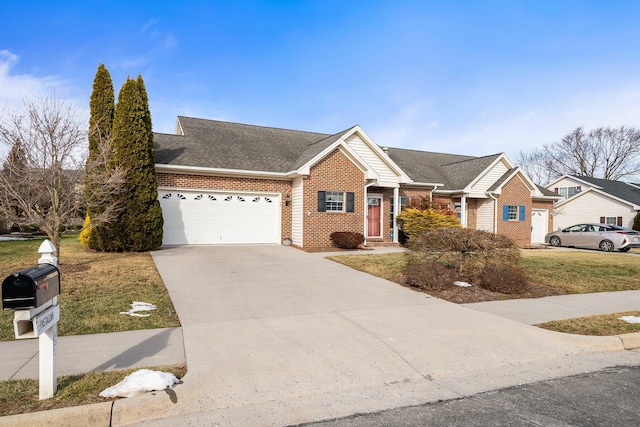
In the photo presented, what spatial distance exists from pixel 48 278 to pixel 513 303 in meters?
7.64

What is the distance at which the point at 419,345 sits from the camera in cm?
529

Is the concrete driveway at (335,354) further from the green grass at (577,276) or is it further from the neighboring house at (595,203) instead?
the neighboring house at (595,203)

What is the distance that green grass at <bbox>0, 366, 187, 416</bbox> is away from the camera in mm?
3396

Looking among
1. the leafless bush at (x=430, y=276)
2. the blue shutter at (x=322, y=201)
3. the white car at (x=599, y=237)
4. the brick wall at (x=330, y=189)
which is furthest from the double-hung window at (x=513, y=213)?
the leafless bush at (x=430, y=276)

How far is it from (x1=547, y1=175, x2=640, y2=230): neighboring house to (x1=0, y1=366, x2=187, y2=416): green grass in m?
33.8

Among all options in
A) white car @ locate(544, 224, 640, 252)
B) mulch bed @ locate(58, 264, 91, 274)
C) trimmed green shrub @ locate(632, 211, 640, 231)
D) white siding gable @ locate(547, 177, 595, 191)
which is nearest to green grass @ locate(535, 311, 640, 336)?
mulch bed @ locate(58, 264, 91, 274)

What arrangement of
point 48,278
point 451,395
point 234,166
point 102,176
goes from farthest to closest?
1. point 234,166
2. point 102,176
3. point 451,395
4. point 48,278

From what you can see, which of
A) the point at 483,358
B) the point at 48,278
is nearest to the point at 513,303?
the point at 483,358

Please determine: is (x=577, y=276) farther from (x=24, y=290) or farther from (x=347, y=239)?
(x=24, y=290)

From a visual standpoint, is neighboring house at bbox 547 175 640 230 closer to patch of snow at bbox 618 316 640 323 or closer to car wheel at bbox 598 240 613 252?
car wheel at bbox 598 240 613 252

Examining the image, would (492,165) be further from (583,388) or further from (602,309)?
(583,388)

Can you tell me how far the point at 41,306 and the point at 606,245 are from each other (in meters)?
25.1

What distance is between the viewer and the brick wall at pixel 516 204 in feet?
72.9

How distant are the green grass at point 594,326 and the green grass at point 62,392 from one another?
18.3ft
